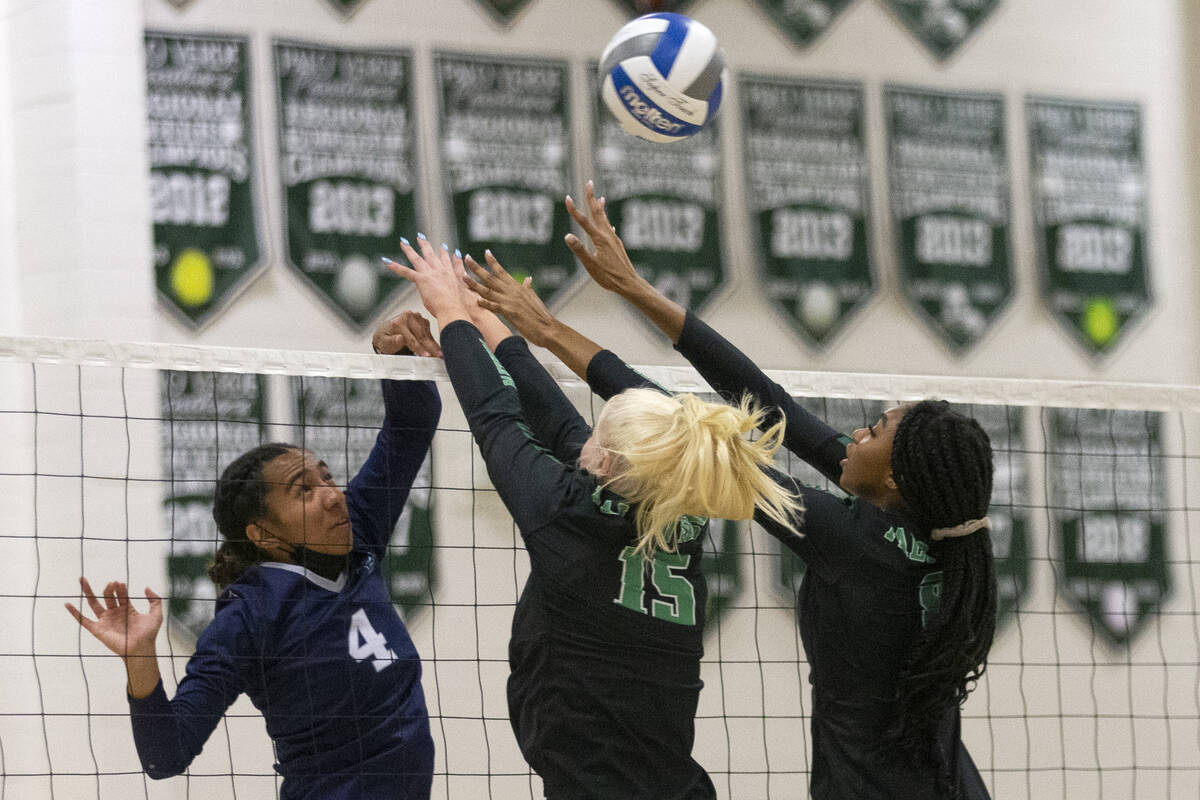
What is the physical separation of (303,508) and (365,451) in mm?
2736

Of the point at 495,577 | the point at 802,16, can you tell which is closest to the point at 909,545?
the point at 495,577

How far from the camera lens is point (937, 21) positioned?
7.34 metres

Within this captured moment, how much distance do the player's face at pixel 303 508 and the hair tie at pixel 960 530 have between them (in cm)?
150

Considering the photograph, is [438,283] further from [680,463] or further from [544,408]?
[680,463]

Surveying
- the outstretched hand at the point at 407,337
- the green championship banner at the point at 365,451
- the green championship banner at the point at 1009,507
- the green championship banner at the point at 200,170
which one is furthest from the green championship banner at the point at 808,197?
the outstretched hand at the point at 407,337

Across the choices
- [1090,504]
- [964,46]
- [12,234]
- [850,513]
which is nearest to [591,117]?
[964,46]

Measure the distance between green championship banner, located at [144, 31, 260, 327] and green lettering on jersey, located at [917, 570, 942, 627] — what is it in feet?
13.8

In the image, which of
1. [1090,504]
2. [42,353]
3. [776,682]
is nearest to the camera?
[42,353]

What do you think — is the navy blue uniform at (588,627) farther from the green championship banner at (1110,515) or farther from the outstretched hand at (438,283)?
the green championship banner at (1110,515)

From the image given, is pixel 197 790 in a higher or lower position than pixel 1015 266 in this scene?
lower

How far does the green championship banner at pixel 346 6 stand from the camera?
6320 millimetres

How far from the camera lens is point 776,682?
6641mm

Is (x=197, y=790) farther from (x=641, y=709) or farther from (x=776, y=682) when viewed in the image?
(x=641, y=709)

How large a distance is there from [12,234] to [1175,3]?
259 inches
